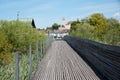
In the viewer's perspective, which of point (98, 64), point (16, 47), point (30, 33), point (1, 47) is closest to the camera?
point (98, 64)

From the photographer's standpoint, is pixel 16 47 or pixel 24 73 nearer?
pixel 24 73

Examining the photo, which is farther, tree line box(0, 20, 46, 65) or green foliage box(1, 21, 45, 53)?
green foliage box(1, 21, 45, 53)

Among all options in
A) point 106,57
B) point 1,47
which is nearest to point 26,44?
point 1,47

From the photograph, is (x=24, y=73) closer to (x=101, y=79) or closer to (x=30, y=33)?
→ (x=101, y=79)

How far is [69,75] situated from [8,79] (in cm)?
246

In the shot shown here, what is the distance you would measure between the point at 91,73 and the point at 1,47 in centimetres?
808

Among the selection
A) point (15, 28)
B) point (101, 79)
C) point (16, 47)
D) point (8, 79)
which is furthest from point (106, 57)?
point (15, 28)

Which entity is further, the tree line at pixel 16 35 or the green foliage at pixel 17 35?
the green foliage at pixel 17 35

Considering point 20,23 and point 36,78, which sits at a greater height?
point 20,23

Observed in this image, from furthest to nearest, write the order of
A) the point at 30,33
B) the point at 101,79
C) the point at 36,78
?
the point at 30,33
the point at 36,78
the point at 101,79

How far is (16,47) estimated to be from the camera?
2206 centimetres

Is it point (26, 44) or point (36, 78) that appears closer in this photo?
point (36, 78)

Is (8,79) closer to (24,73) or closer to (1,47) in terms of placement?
(24,73)

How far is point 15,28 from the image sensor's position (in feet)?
77.7
